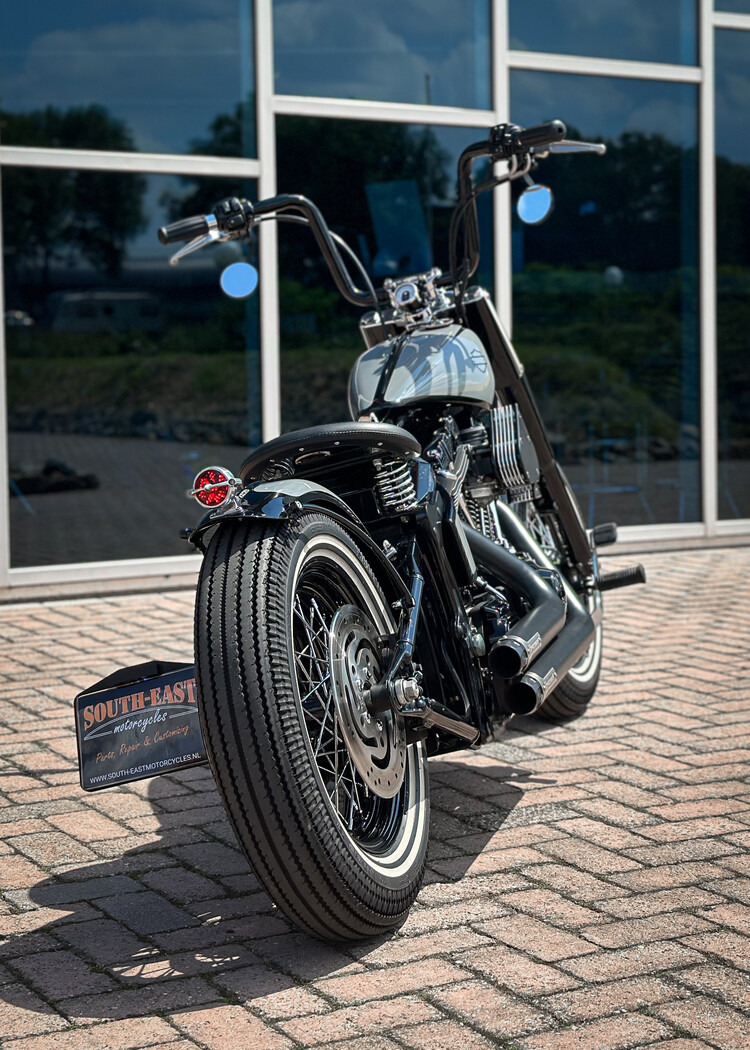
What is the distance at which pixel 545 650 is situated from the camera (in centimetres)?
343

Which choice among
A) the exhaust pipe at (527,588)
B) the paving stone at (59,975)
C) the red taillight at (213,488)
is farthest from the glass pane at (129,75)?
the paving stone at (59,975)

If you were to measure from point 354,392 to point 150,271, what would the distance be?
4.33 meters

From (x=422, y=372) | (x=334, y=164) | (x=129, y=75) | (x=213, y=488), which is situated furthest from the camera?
(x=334, y=164)

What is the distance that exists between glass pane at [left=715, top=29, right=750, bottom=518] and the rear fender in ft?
21.4

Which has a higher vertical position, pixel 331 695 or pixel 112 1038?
pixel 331 695

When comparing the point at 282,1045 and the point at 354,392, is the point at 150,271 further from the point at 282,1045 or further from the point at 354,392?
the point at 282,1045

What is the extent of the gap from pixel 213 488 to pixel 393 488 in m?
0.59

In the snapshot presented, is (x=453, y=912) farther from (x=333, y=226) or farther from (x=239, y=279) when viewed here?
(x=333, y=226)

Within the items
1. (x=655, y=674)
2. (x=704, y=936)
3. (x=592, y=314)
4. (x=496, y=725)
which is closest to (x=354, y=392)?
(x=496, y=725)

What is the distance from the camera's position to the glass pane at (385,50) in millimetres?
7723

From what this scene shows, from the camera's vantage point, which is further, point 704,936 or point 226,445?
point 226,445

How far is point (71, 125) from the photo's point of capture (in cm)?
727

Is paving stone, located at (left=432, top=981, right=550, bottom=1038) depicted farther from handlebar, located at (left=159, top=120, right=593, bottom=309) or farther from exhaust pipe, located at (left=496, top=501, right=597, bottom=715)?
handlebar, located at (left=159, top=120, right=593, bottom=309)

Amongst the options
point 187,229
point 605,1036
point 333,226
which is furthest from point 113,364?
point 605,1036
